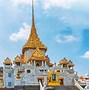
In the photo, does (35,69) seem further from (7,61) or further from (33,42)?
(33,42)

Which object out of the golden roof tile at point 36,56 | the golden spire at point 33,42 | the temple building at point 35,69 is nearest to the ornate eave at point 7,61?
the temple building at point 35,69

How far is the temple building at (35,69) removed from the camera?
48000 mm

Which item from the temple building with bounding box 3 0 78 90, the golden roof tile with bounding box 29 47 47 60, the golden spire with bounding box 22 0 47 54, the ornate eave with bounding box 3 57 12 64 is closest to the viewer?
the temple building with bounding box 3 0 78 90

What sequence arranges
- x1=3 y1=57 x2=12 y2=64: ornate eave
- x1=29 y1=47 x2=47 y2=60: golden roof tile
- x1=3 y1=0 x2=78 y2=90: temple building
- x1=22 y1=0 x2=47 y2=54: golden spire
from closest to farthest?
x1=3 y1=0 x2=78 y2=90: temple building
x1=29 y1=47 x2=47 y2=60: golden roof tile
x1=3 y1=57 x2=12 y2=64: ornate eave
x1=22 y1=0 x2=47 y2=54: golden spire

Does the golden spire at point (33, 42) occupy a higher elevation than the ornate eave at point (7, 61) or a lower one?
higher

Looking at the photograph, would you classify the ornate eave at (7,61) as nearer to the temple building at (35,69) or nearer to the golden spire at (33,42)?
the temple building at (35,69)

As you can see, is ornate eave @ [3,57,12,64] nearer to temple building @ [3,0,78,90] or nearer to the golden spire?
temple building @ [3,0,78,90]

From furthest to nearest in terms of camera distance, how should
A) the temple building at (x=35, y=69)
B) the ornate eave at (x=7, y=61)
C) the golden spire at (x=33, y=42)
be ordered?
the golden spire at (x=33, y=42) → the ornate eave at (x=7, y=61) → the temple building at (x=35, y=69)

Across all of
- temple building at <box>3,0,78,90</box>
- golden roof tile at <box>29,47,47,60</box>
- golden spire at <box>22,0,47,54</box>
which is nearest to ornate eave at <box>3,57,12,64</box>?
temple building at <box>3,0,78,90</box>

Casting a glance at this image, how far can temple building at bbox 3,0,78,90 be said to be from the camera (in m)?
48.0

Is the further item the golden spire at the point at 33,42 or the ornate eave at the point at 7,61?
the golden spire at the point at 33,42


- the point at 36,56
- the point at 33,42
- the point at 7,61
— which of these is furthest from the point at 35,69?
the point at 33,42

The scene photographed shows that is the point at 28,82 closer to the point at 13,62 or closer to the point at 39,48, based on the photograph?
the point at 13,62

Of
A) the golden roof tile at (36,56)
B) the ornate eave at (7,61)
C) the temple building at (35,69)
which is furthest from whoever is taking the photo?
the ornate eave at (7,61)
